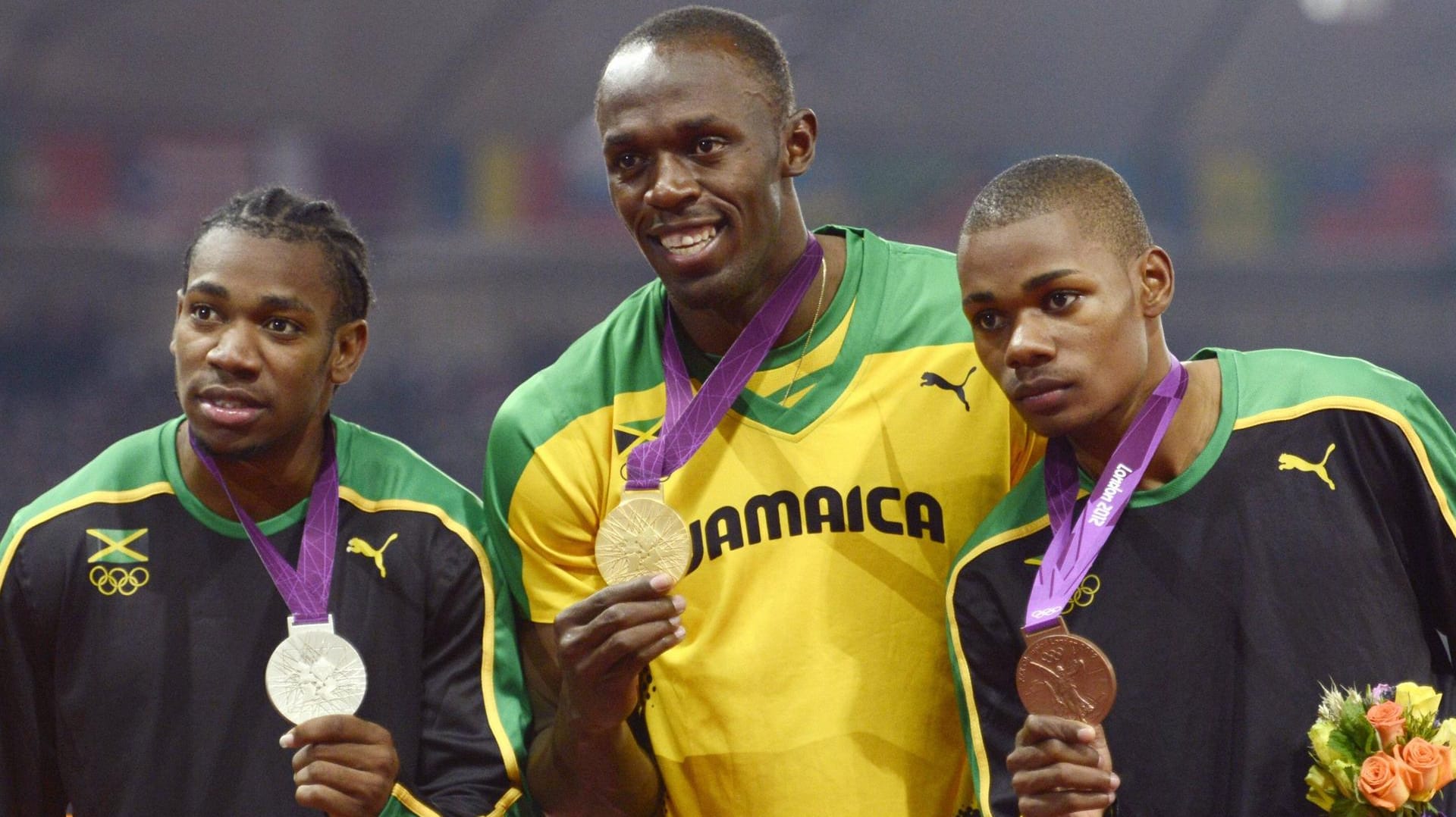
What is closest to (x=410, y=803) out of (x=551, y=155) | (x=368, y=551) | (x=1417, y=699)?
(x=368, y=551)

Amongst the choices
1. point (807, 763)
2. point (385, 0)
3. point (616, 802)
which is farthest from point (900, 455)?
point (385, 0)

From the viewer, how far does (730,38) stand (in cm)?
257

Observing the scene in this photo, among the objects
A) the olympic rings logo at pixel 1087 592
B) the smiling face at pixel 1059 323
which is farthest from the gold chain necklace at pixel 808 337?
the olympic rings logo at pixel 1087 592

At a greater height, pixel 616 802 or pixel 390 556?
pixel 390 556

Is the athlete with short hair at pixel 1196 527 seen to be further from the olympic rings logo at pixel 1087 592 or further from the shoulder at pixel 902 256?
the shoulder at pixel 902 256

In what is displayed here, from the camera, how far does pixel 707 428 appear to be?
2.52 meters

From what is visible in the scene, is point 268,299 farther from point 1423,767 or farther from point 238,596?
point 1423,767

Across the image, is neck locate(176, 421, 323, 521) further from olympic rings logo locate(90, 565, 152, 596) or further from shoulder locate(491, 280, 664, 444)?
shoulder locate(491, 280, 664, 444)

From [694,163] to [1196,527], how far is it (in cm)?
Result: 94

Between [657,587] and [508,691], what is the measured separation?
507mm

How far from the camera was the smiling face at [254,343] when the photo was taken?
253 centimetres

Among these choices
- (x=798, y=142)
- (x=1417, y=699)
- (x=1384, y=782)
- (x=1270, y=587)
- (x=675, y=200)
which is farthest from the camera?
(x=798, y=142)

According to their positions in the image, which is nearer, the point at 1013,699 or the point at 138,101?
the point at 1013,699

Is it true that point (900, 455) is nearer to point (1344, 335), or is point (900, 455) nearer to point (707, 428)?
point (707, 428)
